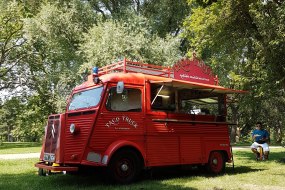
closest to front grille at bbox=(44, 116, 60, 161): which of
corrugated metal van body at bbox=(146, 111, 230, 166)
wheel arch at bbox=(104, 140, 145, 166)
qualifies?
wheel arch at bbox=(104, 140, 145, 166)

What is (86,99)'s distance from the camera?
9508mm

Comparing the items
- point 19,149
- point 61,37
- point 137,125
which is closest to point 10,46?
point 61,37

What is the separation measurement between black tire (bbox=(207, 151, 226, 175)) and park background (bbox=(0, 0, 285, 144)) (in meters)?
4.63

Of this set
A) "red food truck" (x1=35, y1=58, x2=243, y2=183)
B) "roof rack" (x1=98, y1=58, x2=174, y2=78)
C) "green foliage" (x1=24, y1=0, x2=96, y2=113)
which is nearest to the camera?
"red food truck" (x1=35, y1=58, x2=243, y2=183)

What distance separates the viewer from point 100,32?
81.4 feet

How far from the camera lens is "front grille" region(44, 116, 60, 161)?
8.93 meters

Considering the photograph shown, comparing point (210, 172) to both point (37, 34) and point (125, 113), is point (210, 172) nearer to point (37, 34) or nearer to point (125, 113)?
point (125, 113)

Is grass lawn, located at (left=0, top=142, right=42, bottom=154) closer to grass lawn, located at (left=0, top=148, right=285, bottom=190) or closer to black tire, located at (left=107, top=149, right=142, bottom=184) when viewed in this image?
grass lawn, located at (left=0, top=148, right=285, bottom=190)

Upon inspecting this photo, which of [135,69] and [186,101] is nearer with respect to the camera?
[135,69]

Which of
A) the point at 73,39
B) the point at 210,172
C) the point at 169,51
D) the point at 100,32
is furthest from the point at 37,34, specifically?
the point at 210,172

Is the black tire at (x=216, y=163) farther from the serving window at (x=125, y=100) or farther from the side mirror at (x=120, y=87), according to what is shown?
the side mirror at (x=120, y=87)

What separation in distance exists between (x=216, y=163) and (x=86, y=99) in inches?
183

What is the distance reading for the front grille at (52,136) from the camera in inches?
→ 351

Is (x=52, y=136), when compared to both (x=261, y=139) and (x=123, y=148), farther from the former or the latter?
(x=261, y=139)
